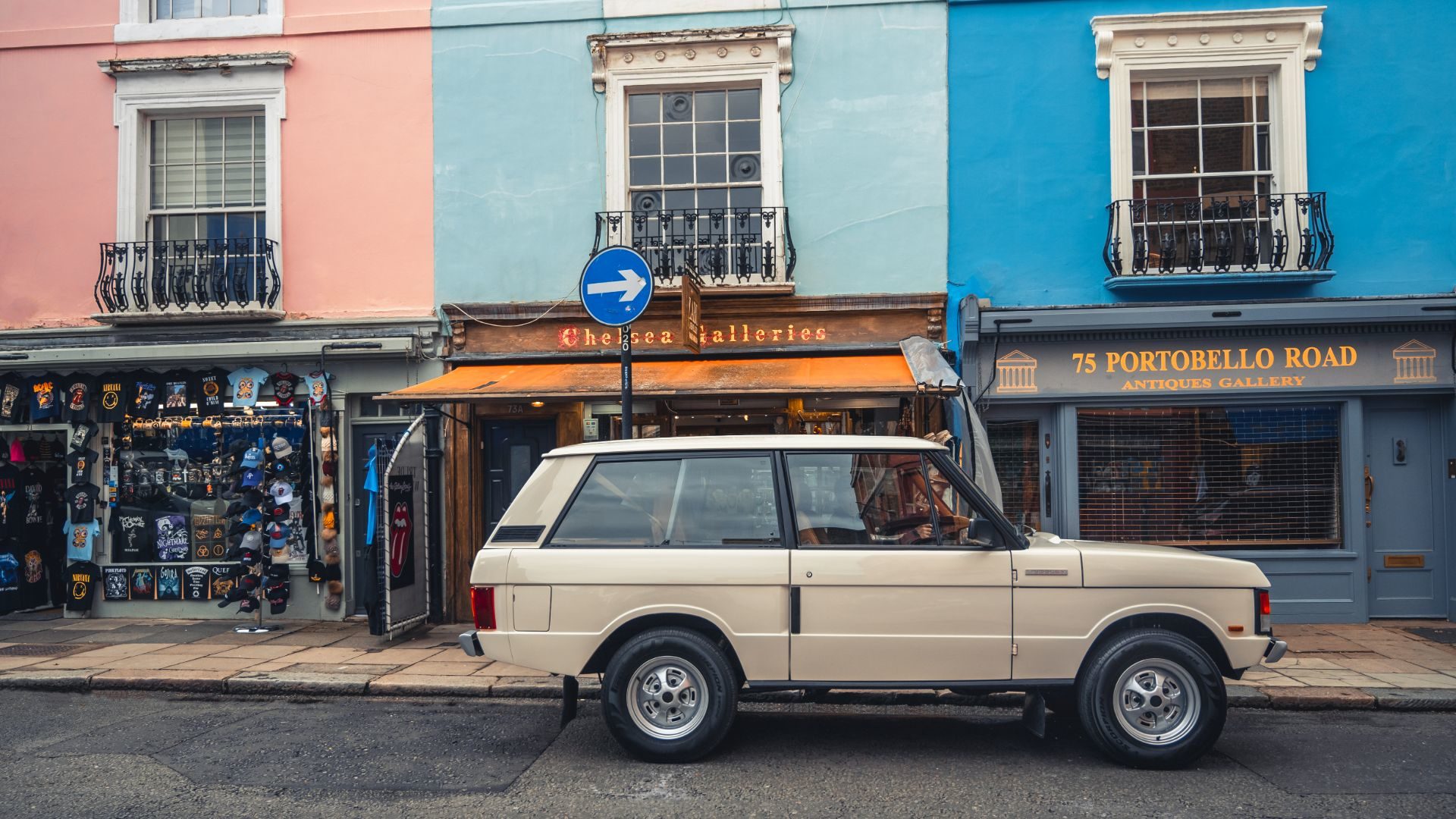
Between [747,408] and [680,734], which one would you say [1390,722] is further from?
[747,408]

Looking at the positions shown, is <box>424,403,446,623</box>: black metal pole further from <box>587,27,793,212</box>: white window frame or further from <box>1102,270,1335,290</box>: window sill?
<box>1102,270,1335,290</box>: window sill

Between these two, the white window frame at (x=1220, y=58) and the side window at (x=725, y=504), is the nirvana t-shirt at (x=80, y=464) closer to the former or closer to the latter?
the side window at (x=725, y=504)

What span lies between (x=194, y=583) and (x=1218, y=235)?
37.8 feet

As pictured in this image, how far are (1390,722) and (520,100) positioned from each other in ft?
31.5

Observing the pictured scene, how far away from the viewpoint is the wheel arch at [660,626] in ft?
18.4

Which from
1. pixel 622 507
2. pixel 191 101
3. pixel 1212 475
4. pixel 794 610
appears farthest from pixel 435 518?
→ pixel 1212 475

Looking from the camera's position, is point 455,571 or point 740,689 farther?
point 455,571

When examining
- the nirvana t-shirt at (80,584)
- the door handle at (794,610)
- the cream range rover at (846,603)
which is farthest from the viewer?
the nirvana t-shirt at (80,584)

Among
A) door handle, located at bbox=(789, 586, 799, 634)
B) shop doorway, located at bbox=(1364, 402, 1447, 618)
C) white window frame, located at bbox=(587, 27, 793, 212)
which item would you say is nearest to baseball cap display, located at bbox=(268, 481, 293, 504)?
white window frame, located at bbox=(587, 27, 793, 212)

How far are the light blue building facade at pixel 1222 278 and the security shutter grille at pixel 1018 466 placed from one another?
0.03 m

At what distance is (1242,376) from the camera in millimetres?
9703

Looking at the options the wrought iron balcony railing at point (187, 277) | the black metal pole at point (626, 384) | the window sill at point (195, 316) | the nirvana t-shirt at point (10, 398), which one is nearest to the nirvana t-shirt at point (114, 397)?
the window sill at point (195, 316)

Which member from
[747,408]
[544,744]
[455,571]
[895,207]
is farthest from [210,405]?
[895,207]

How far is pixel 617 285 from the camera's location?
25.3ft
